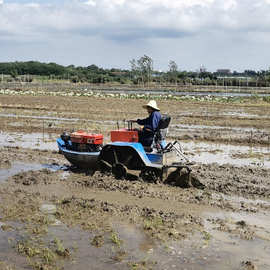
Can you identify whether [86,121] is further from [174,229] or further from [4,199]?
[174,229]

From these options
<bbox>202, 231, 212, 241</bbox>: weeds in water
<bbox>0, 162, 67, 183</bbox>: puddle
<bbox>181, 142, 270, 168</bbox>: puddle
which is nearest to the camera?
<bbox>202, 231, 212, 241</bbox>: weeds in water

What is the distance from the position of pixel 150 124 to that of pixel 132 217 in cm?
233

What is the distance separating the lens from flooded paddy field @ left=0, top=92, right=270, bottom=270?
592cm

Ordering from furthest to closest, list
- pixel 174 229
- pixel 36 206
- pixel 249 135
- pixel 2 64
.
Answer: pixel 2 64
pixel 249 135
pixel 36 206
pixel 174 229

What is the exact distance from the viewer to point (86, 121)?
849 inches

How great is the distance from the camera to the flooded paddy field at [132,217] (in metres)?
5.92

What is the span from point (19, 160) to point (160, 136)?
473 cm

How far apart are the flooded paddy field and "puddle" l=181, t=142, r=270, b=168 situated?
0.18 ft

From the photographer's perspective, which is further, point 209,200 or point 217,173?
point 217,173

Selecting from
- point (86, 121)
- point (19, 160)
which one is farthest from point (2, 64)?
point (19, 160)

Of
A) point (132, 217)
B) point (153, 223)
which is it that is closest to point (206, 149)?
point (132, 217)

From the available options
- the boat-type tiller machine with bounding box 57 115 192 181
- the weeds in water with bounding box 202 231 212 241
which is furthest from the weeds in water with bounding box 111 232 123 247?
the boat-type tiller machine with bounding box 57 115 192 181

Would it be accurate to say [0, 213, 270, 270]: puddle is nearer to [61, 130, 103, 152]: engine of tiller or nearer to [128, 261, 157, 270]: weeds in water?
[128, 261, 157, 270]: weeds in water

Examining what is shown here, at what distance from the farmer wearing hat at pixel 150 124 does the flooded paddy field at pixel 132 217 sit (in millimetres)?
893
